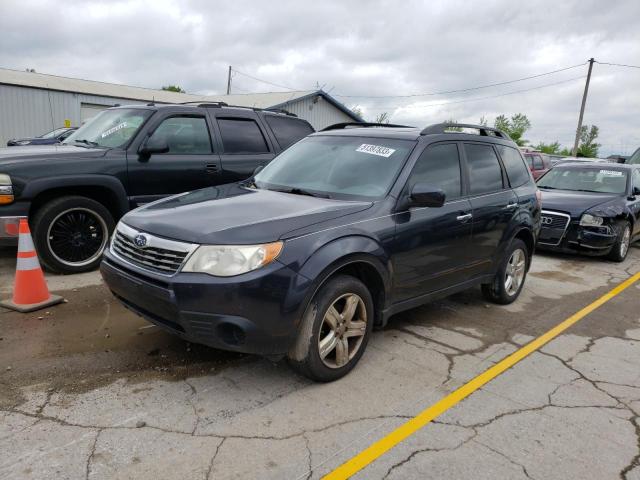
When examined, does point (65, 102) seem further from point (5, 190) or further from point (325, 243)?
point (325, 243)

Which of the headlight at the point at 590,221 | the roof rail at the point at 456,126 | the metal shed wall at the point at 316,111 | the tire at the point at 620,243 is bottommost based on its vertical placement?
the tire at the point at 620,243

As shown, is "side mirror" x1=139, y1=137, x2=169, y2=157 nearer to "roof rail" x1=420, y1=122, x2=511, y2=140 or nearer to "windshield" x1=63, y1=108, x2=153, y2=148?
"windshield" x1=63, y1=108, x2=153, y2=148

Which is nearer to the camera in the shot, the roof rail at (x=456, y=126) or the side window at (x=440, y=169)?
the side window at (x=440, y=169)

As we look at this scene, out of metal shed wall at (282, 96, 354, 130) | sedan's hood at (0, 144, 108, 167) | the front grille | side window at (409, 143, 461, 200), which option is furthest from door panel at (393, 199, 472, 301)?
metal shed wall at (282, 96, 354, 130)

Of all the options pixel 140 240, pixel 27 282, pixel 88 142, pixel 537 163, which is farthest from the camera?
pixel 537 163

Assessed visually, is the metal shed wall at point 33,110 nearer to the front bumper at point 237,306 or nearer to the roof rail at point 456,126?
the roof rail at point 456,126

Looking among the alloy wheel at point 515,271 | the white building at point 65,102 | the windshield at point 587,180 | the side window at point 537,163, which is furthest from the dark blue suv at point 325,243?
the white building at point 65,102

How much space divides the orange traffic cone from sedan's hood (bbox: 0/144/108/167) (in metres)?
0.95

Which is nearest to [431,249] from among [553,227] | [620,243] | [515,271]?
[515,271]

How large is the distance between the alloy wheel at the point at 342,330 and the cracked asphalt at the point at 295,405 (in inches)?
7.7

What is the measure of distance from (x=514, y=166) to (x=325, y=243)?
318 centimetres

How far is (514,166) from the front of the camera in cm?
550

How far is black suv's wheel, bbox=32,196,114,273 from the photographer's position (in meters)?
5.32

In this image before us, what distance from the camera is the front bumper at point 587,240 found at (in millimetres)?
7867
